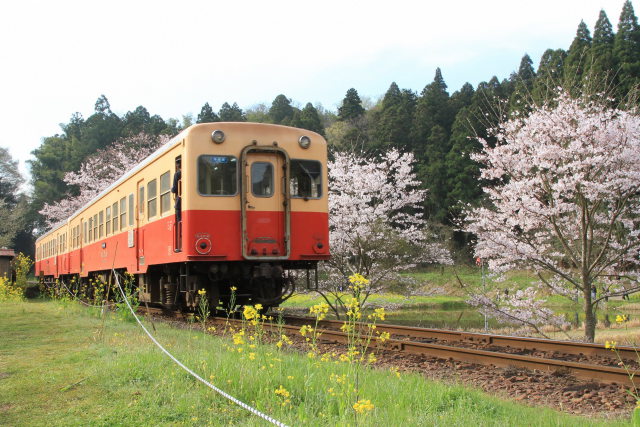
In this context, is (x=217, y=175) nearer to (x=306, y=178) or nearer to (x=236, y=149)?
(x=236, y=149)

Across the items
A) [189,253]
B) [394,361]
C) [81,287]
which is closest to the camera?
[394,361]

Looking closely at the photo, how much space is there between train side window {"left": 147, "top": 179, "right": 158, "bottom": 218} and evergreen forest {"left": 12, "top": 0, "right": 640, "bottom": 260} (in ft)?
30.6

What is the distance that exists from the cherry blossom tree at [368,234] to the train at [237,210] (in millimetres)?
6576

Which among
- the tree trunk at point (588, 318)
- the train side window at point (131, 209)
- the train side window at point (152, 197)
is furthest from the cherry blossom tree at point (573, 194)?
the train side window at point (131, 209)

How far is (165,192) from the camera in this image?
32.9ft

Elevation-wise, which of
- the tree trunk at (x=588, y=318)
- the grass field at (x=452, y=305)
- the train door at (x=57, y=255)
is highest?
the train door at (x=57, y=255)

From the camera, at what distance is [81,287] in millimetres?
18797

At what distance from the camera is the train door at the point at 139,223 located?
1135 centimetres

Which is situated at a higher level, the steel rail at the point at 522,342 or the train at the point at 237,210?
the train at the point at 237,210

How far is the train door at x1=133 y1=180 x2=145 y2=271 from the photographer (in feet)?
37.2

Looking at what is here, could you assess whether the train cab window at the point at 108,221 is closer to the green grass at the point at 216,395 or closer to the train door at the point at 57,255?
the green grass at the point at 216,395

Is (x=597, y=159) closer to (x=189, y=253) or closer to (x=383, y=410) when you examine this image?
(x=189, y=253)

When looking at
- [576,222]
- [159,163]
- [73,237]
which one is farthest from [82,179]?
[576,222]

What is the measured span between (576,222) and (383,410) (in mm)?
9734
